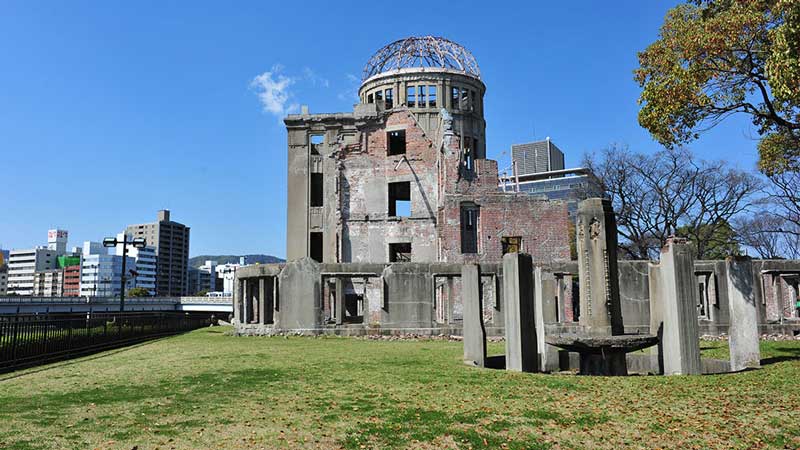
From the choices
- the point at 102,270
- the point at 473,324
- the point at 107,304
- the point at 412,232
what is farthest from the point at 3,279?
the point at 473,324

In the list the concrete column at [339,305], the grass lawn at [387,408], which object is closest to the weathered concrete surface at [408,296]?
the concrete column at [339,305]

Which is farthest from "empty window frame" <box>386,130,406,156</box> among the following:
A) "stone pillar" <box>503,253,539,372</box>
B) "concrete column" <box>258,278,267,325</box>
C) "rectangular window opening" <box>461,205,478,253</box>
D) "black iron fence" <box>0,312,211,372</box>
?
"stone pillar" <box>503,253,539,372</box>

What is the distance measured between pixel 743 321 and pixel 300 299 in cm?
1553

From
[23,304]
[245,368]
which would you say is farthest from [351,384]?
[23,304]

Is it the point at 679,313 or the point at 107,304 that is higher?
the point at 679,313

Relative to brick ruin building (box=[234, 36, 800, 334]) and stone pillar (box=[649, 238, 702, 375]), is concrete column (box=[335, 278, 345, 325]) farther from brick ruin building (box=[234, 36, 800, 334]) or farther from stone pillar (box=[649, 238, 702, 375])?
stone pillar (box=[649, 238, 702, 375])

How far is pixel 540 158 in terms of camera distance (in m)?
125

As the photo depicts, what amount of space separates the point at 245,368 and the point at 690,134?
35.5 feet

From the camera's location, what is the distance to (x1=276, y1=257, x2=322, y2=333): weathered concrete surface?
2277 centimetres

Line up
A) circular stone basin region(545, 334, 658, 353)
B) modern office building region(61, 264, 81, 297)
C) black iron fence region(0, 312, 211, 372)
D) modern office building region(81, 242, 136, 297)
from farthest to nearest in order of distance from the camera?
modern office building region(81, 242, 136, 297), modern office building region(61, 264, 81, 297), black iron fence region(0, 312, 211, 372), circular stone basin region(545, 334, 658, 353)

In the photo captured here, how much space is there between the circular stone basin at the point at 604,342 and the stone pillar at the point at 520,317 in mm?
542

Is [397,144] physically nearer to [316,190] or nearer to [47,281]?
[316,190]

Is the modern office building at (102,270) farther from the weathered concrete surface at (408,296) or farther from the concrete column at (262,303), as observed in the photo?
the weathered concrete surface at (408,296)

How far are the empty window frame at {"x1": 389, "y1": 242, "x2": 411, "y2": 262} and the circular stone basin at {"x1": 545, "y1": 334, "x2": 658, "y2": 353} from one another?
988 inches
